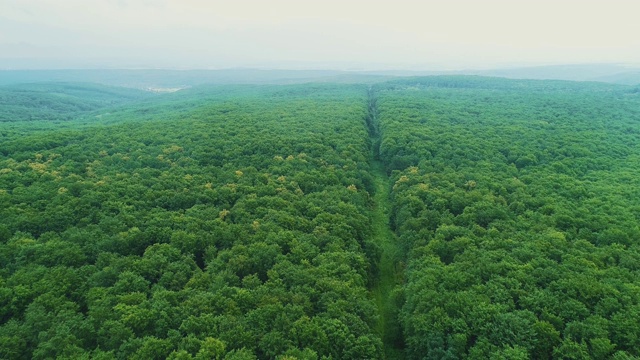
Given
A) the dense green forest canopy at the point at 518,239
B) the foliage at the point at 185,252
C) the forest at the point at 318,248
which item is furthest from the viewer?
the dense green forest canopy at the point at 518,239

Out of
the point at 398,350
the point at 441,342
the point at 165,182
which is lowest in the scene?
the point at 398,350

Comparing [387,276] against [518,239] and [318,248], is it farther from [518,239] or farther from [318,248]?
[518,239]

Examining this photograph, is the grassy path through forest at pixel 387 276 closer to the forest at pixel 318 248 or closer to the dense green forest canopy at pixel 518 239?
the forest at pixel 318 248

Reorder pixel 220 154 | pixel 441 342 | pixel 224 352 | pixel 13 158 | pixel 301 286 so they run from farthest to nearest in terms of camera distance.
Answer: pixel 220 154 < pixel 13 158 < pixel 301 286 < pixel 441 342 < pixel 224 352

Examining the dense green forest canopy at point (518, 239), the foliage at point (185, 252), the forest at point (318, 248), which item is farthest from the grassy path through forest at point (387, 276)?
the foliage at point (185, 252)

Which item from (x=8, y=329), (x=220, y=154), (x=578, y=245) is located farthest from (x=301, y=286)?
(x=220, y=154)

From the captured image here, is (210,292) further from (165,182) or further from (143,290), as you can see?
(165,182)
